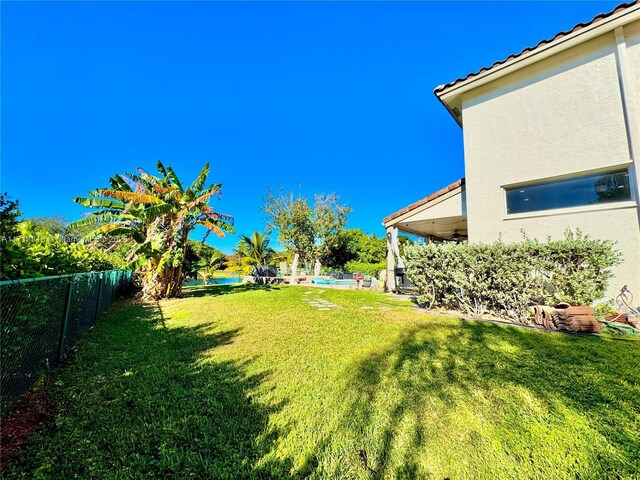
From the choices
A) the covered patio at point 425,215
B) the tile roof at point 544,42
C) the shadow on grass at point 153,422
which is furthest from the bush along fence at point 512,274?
the shadow on grass at point 153,422

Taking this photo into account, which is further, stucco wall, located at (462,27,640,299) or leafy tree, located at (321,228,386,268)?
leafy tree, located at (321,228,386,268)

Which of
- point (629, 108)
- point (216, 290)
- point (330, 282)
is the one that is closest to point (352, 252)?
point (330, 282)

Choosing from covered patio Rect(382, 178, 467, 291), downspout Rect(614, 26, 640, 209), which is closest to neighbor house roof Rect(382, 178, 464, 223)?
covered patio Rect(382, 178, 467, 291)

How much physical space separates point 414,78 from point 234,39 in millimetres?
12140

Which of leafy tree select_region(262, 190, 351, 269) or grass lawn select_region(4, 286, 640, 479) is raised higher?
leafy tree select_region(262, 190, 351, 269)

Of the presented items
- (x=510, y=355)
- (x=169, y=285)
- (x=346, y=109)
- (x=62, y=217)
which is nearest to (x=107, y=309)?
(x=169, y=285)

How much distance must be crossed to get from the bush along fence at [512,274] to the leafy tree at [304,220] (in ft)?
73.3

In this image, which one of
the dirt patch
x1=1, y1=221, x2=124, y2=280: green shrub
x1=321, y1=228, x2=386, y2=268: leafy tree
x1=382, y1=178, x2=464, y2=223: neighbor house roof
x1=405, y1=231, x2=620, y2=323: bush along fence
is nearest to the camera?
the dirt patch

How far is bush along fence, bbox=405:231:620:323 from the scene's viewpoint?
219 inches

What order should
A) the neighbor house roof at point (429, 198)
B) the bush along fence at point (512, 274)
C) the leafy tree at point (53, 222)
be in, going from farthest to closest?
1. the leafy tree at point (53, 222)
2. the neighbor house roof at point (429, 198)
3. the bush along fence at point (512, 274)

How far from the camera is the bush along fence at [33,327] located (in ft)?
8.56

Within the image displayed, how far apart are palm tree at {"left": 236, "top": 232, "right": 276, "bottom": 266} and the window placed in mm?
22072

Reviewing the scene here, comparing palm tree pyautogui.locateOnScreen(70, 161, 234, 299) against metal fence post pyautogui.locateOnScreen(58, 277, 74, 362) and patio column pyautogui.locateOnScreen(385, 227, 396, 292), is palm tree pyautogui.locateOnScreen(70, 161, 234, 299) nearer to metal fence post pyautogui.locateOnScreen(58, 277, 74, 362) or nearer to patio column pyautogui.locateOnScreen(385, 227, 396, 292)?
metal fence post pyautogui.locateOnScreen(58, 277, 74, 362)

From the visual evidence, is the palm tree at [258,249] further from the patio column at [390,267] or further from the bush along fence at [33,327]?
the bush along fence at [33,327]
